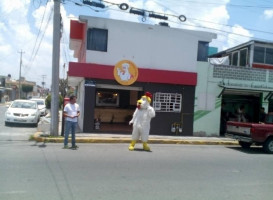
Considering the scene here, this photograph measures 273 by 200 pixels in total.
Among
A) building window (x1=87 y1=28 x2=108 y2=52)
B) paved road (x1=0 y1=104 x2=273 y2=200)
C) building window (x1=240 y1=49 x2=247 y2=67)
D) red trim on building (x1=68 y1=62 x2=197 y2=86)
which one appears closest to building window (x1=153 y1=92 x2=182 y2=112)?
red trim on building (x1=68 y1=62 x2=197 y2=86)

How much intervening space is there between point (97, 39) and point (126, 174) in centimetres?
914

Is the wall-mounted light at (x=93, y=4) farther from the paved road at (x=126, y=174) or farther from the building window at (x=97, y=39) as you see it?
the paved road at (x=126, y=174)

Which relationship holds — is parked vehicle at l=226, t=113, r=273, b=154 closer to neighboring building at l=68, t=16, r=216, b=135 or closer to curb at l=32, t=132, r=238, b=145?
curb at l=32, t=132, r=238, b=145

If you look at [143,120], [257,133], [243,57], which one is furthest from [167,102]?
[243,57]

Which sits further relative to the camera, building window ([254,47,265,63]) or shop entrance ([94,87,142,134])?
building window ([254,47,265,63])

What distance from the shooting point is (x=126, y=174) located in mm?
7398

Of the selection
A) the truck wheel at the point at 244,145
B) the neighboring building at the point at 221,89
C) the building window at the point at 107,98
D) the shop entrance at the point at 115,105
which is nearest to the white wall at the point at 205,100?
the neighboring building at the point at 221,89

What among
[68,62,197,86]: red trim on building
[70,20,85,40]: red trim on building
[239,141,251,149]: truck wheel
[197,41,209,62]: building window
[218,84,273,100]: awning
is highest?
[70,20,85,40]: red trim on building

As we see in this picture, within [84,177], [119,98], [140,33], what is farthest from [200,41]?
[84,177]

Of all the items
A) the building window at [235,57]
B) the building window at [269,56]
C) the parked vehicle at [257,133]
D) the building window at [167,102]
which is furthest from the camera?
the building window at [235,57]

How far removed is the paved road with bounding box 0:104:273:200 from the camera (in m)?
5.92

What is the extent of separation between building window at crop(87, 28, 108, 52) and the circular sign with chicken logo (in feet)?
3.61

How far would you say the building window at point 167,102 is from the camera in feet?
51.6

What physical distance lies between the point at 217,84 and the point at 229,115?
108 inches
